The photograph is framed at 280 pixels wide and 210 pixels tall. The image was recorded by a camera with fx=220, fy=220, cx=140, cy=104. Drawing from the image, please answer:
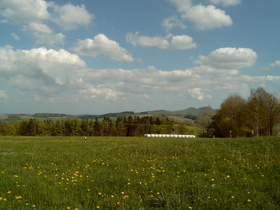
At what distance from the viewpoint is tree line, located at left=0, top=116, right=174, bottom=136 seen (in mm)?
93562

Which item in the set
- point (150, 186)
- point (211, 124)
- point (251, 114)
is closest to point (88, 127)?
point (211, 124)

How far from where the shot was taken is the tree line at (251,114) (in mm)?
55562

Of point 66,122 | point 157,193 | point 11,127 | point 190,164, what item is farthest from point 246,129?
point 11,127

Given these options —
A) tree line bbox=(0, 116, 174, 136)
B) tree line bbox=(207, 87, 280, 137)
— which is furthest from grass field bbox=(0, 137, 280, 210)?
tree line bbox=(0, 116, 174, 136)

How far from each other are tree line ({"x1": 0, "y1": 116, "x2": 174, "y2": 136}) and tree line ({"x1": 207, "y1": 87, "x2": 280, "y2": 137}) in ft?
125

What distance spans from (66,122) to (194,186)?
97.2 metres

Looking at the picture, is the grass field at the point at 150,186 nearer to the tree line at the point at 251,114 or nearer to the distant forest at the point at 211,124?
the distant forest at the point at 211,124

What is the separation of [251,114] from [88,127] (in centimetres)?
6547

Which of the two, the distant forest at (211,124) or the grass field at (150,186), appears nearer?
the grass field at (150,186)

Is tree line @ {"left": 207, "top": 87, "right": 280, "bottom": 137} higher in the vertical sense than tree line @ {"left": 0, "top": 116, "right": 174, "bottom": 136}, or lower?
higher

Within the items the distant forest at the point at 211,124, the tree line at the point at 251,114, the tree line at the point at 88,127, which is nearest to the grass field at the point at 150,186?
the distant forest at the point at 211,124

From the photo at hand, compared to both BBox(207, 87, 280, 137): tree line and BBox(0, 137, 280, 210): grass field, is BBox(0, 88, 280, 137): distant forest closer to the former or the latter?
BBox(207, 87, 280, 137): tree line

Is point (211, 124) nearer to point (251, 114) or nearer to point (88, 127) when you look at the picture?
point (251, 114)

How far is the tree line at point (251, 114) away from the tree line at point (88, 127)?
38.0 m
